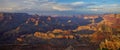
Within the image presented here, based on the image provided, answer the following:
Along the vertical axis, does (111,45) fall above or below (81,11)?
below

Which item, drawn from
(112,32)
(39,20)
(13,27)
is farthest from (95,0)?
(13,27)

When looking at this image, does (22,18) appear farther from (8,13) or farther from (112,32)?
(112,32)

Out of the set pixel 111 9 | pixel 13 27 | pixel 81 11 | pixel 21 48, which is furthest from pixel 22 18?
pixel 111 9

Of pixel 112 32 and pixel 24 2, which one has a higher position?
pixel 24 2

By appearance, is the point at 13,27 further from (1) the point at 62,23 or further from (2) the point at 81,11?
(2) the point at 81,11

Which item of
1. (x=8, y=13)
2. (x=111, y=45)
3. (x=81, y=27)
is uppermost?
(x=8, y=13)

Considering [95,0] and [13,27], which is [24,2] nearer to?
[13,27]
